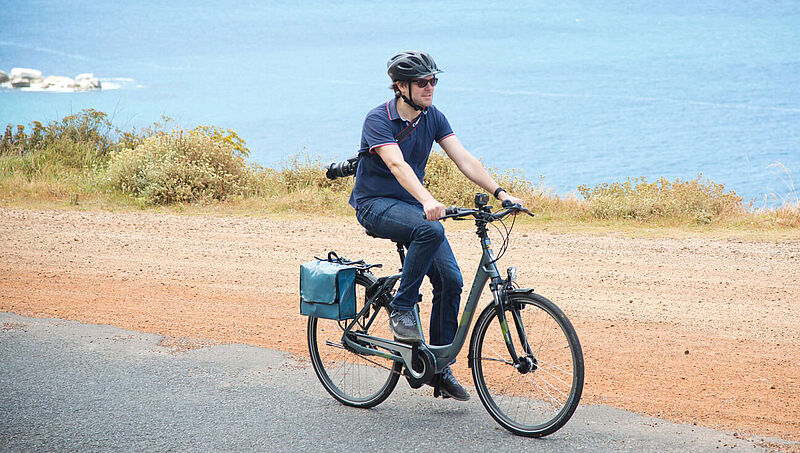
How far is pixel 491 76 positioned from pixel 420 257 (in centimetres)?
9211

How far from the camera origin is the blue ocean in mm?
54562

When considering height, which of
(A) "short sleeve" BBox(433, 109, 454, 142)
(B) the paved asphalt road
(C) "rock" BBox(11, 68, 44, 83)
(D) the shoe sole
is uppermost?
(C) "rock" BBox(11, 68, 44, 83)

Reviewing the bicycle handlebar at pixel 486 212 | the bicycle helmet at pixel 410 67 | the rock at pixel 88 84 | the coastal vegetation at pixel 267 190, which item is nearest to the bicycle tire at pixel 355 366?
the bicycle handlebar at pixel 486 212

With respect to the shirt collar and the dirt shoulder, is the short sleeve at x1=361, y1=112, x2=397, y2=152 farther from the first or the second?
the dirt shoulder

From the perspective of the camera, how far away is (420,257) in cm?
467

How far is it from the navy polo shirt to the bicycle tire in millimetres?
610

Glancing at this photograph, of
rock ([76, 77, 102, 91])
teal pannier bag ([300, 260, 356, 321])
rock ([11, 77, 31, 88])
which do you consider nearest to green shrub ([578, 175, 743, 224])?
teal pannier bag ([300, 260, 356, 321])

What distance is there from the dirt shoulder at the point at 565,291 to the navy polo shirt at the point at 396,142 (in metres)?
1.72

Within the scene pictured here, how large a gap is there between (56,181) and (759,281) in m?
13.2

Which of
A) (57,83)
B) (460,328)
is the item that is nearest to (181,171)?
(460,328)

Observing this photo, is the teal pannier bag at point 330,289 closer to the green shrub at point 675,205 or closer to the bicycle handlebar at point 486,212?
the bicycle handlebar at point 486,212

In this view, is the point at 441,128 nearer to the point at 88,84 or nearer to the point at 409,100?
the point at 409,100

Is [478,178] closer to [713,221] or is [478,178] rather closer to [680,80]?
[713,221]

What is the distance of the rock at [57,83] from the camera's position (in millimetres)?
70062
